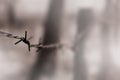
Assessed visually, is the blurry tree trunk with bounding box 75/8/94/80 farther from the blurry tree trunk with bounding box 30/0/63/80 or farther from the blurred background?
the blurry tree trunk with bounding box 30/0/63/80

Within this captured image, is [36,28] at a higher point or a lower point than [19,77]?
higher

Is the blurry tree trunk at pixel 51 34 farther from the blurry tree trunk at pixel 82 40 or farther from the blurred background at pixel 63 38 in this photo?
the blurry tree trunk at pixel 82 40

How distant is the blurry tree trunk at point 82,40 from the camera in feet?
14.9

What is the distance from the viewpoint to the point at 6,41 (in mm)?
4512

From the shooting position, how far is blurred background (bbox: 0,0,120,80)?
14.8ft

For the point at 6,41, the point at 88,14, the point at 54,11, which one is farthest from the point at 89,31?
the point at 6,41

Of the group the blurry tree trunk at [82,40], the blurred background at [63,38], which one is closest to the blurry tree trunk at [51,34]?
the blurred background at [63,38]

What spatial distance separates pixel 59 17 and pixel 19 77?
108 centimetres

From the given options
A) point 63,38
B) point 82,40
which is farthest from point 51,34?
point 82,40

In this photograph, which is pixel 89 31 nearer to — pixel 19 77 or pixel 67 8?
pixel 67 8

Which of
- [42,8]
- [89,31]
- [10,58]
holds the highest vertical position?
[42,8]

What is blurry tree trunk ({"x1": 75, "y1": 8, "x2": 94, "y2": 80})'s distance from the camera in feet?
14.9

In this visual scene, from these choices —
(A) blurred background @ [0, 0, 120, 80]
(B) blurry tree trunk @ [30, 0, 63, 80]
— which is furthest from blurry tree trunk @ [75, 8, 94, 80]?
(B) blurry tree trunk @ [30, 0, 63, 80]

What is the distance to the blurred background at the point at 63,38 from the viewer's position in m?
4.51
